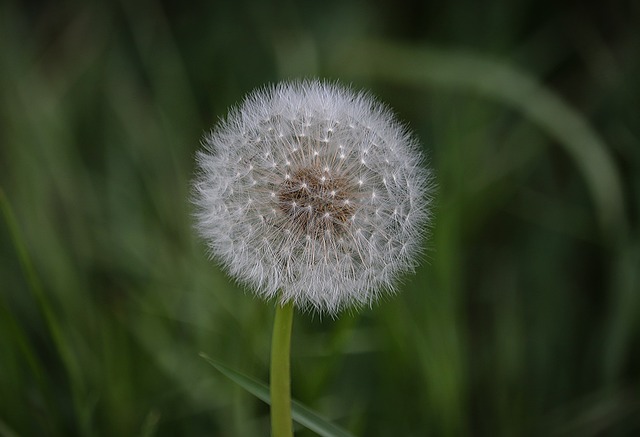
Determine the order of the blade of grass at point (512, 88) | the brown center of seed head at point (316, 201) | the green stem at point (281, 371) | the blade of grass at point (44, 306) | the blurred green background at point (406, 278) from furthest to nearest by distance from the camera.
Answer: the blade of grass at point (512, 88) < the blurred green background at point (406, 278) < the blade of grass at point (44, 306) < the brown center of seed head at point (316, 201) < the green stem at point (281, 371)

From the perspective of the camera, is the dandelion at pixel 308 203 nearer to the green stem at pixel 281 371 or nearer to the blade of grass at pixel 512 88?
the green stem at pixel 281 371

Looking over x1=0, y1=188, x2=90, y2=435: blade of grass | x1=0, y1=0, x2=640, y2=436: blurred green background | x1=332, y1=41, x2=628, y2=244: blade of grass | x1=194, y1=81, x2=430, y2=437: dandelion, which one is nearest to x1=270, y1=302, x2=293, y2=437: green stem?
x1=194, y1=81, x2=430, y2=437: dandelion

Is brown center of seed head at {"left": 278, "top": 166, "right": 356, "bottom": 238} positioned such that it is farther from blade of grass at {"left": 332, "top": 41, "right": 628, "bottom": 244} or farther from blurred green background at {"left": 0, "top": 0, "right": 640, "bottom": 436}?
blade of grass at {"left": 332, "top": 41, "right": 628, "bottom": 244}

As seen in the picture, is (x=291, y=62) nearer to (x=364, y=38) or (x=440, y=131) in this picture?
(x=364, y=38)

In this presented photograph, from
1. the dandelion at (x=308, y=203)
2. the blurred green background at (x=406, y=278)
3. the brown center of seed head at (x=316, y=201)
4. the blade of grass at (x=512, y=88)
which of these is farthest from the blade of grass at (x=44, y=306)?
the blade of grass at (x=512, y=88)

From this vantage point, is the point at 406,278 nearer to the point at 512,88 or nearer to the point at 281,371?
the point at 281,371

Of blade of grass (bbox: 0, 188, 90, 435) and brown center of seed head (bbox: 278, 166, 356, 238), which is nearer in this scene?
brown center of seed head (bbox: 278, 166, 356, 238)
